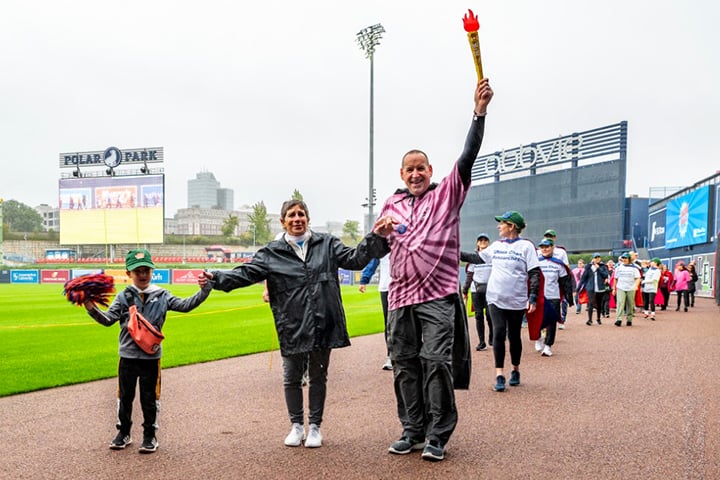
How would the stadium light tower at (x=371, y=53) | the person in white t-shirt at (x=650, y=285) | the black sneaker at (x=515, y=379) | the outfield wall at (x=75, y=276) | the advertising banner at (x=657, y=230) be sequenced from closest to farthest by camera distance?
the black sneaker at (x=515, y=379)
the person in white t-shirt at (x=650, y=285)
the stadium light tower at (x=371, y=53)
the outfield wall at (x=75, y=276)
the advertising banner at (x=657, y=230)

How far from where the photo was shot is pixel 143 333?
4.61 meters

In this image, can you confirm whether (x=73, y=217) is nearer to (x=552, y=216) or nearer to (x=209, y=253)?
(x=209, y=253)

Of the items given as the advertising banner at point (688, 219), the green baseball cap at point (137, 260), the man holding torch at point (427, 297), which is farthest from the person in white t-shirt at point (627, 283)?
the advertising banner at point (688, 219)

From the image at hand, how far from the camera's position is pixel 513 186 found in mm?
73812

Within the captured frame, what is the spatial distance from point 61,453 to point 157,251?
91.4 meters

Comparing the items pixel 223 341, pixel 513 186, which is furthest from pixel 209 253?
pixel 223 341

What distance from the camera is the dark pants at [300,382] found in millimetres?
4801

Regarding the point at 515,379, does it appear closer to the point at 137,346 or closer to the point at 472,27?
the point at 137,346

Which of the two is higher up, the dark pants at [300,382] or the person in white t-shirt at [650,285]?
the dark pants at [300,382]

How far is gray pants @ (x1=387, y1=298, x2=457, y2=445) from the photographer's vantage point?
14.4 ft

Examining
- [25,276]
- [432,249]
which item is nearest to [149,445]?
[432,249]

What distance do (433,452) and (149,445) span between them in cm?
200

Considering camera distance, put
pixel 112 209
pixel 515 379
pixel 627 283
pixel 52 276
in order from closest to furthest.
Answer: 1. pixel 515 379
2. pixel 627 283
3. pixel 52 276
4. pixel 112 209

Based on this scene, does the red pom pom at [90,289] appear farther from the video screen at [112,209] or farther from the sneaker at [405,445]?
the video screen at [112,209]
